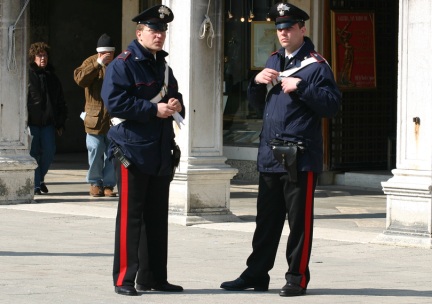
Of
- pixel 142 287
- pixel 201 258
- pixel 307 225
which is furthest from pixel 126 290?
pixel 201 258

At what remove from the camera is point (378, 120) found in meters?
18.3

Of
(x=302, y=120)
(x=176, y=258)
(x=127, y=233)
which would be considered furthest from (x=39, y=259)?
(x=302, y=120)

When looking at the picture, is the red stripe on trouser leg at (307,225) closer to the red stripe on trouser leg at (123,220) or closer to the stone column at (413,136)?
the red stripe on trouser leg at (123,220)

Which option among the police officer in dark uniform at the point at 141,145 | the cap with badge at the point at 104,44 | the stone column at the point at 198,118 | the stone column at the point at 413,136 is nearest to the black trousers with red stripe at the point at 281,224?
the police officer in dark uniform at the point at 141,145

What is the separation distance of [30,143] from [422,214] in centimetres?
603

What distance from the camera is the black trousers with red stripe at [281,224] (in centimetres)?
879

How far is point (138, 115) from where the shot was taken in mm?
8648

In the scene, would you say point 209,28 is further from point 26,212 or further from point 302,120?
point 302,120

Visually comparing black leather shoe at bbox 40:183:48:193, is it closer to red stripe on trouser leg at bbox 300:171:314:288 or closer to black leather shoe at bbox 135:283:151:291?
black leather shoe at bbox 135:283:151:291

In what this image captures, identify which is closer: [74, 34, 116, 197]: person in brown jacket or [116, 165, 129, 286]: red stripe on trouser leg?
[116, 165, 129, 286]: red stripe on trouser leg

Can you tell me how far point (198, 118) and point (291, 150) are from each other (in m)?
4.65

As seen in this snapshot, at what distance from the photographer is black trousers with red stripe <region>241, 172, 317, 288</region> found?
8789mm

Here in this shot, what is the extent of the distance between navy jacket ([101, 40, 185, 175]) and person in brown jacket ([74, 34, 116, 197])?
6387 millimetres

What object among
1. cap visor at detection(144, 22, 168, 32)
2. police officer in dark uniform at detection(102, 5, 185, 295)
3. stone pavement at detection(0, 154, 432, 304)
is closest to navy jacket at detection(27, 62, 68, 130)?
stone pavement at detection(0, 154, 432, 304)
